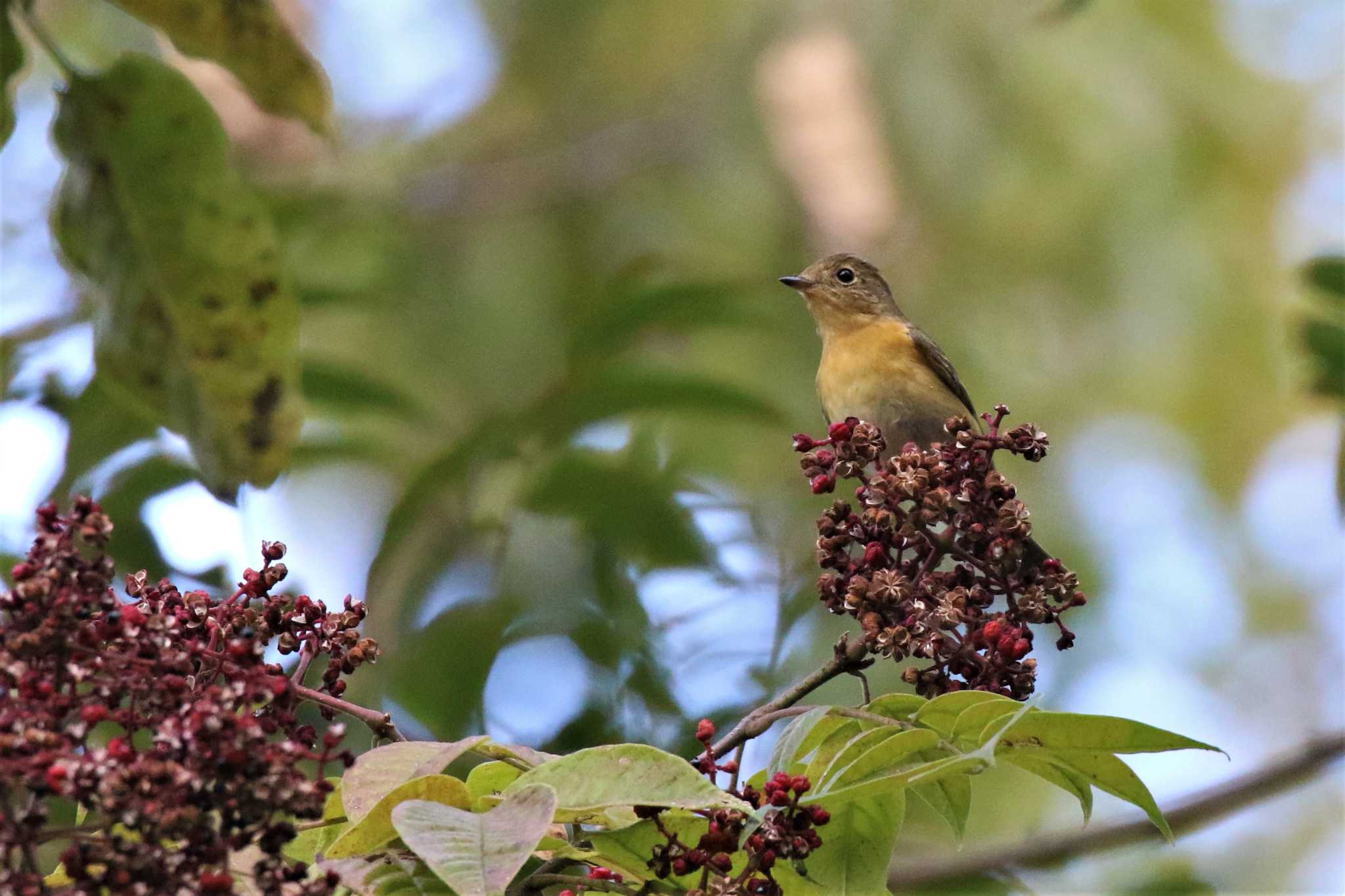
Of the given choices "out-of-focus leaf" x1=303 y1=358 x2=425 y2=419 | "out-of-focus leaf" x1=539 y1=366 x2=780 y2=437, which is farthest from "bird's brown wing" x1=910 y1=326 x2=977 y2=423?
"out-of-focus leaf" x1=303 y1=358 x2=425 y2=419

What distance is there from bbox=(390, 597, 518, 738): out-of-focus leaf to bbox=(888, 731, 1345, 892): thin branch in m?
1.27

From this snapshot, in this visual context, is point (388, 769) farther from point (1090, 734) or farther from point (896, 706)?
point (1090, 734)

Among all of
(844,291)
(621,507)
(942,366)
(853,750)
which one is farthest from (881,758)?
(844,291)

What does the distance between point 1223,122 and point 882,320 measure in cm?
532

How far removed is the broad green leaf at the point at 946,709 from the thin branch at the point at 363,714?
30.5 inches

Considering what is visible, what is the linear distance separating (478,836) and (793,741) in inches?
22.5

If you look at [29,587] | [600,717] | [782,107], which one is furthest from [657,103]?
[29,587]

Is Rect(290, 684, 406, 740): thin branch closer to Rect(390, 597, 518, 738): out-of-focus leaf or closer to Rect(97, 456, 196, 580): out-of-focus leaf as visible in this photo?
Rect(390, 597, 518, 738): out-of-focus leaf

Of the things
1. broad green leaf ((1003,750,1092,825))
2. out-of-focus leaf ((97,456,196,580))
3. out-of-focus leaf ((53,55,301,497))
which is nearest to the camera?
broad green leaf ((1003,750,1092,825))

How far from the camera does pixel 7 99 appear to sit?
2.62 metres

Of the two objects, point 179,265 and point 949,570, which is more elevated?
point 179,265

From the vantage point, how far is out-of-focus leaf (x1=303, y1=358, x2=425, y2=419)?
4.68m

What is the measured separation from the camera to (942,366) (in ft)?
18.7

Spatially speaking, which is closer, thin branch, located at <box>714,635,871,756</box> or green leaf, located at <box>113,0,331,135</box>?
thin branch, located at <box>714,635,871,756</box>
